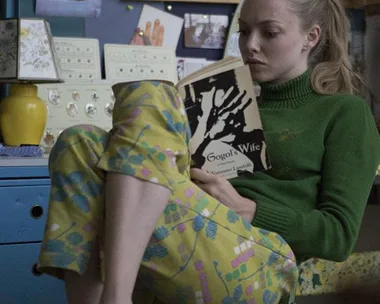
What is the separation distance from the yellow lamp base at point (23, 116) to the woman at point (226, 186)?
0.79 m

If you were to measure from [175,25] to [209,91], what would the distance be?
3.47 feet

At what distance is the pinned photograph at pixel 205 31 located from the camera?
91.7 inches

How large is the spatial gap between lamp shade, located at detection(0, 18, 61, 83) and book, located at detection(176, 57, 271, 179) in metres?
0.79

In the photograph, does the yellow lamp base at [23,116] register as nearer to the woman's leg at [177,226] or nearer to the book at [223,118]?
the book at [223,118]

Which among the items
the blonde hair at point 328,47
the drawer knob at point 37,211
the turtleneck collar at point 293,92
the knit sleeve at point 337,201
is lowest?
the drawer knob at point 37,211

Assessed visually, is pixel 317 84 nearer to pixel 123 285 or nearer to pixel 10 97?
pixel 123 285

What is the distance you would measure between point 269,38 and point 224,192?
13.0 inches

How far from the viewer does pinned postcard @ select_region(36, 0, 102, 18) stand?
7.16ft

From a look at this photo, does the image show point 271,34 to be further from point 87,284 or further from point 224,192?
point 87,284

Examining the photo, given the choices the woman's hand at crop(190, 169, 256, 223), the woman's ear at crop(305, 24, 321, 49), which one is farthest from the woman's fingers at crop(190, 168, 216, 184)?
the woman's ear at crop(305, 24, 321, 49)

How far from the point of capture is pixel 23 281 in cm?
182

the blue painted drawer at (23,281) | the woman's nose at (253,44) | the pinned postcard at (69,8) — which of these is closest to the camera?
the woman's nose at (253,44)

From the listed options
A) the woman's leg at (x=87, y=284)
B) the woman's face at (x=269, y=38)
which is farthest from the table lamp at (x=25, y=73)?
the woman's leg at (x=87, y=284)

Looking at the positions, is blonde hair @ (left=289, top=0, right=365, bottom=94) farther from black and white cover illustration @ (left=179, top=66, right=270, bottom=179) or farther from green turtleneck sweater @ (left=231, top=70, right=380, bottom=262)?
black and white cover illustration @ (left=179, top=66, right=270, bottom=179)
